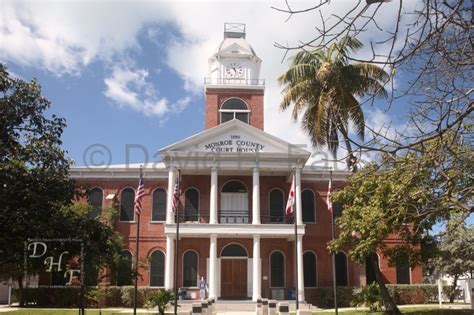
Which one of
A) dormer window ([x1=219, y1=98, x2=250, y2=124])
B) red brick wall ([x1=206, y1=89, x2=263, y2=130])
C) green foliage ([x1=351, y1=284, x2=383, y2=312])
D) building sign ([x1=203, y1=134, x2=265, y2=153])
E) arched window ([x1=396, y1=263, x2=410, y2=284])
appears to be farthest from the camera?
dormer window ([x1=219, y1=98, x2=250, y2=124])

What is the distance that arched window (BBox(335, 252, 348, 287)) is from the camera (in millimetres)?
33156

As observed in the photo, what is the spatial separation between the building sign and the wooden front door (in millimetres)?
7012

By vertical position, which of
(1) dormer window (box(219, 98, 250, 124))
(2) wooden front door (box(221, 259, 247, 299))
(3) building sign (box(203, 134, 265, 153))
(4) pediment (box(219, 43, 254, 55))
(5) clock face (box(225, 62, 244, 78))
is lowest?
(2) wooden front door (box(221, 259, 247, 299))

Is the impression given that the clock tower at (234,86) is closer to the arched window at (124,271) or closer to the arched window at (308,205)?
the arched window at (308,205)

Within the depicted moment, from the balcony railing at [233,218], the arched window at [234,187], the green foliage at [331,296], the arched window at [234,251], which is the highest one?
the arched window at [234,187]

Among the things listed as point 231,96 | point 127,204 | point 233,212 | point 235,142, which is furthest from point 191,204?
point 231,96

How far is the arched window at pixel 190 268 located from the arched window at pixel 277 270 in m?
4.78

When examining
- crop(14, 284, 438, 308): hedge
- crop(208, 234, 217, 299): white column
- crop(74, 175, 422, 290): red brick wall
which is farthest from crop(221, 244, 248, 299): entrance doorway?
crop(14, 284, 438, 308): hedge

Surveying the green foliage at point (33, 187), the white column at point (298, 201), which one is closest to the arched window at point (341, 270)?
the white column at point (298, 201)

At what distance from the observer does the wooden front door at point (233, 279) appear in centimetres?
3216

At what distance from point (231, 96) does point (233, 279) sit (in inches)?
522

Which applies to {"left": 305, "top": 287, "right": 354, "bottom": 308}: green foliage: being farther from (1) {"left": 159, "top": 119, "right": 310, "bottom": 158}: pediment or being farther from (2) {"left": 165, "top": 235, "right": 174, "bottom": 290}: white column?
(2) {"left": 165, "top": 235, "right": 174, "bottom": 290}: white column

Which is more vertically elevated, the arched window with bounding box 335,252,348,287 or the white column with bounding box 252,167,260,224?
the white column with bounding box 252,167,260,224

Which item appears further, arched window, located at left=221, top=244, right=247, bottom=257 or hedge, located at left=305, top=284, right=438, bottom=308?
arched window, located at left=221, top=244, right=247, bottom=257
